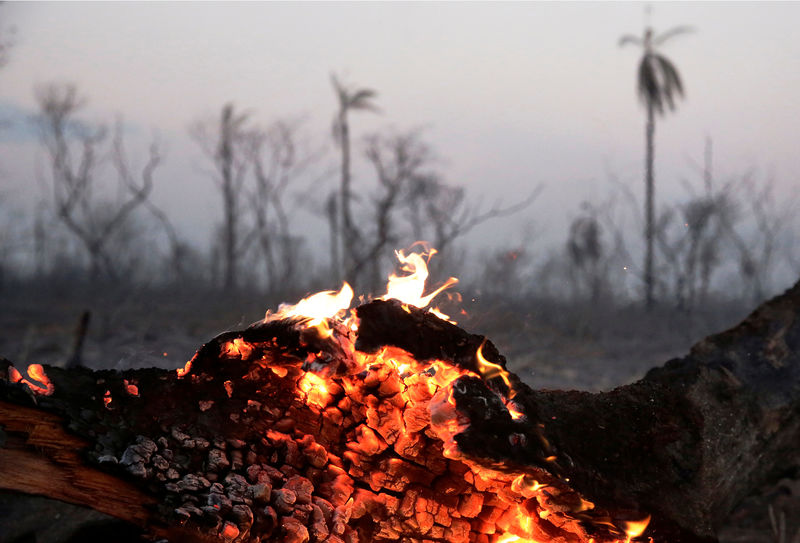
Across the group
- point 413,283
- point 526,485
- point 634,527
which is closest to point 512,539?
point 526,485

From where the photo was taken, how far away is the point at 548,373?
15867 mm

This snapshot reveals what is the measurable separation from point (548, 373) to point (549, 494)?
13.6 m

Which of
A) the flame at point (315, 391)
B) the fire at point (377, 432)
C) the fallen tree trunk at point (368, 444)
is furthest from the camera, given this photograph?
the flame at point (315, 391)

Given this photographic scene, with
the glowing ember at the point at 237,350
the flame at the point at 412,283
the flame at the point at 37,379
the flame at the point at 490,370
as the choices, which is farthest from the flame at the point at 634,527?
the flame at the point at 37,379

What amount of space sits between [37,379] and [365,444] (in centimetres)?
145

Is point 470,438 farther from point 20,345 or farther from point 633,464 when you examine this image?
point 20,345

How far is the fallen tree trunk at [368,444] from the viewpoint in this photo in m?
2.61

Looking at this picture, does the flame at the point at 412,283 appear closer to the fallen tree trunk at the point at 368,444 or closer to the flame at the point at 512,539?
the fallen tree trunk at the point at 368,444

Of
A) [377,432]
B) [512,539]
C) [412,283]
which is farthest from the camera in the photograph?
[412,283]

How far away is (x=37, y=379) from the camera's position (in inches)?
108

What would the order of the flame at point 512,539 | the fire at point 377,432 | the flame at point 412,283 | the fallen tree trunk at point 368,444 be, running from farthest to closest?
the flame at point 412,283 < the flame at point 512,539 < the fire at point 377,432 < the fallen tree trunk at point 368,444

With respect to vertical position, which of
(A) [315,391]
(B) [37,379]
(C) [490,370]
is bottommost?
(A) [315,391]

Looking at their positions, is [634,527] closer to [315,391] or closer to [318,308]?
[315,391]

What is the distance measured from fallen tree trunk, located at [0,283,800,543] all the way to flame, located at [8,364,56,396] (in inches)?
0.4
